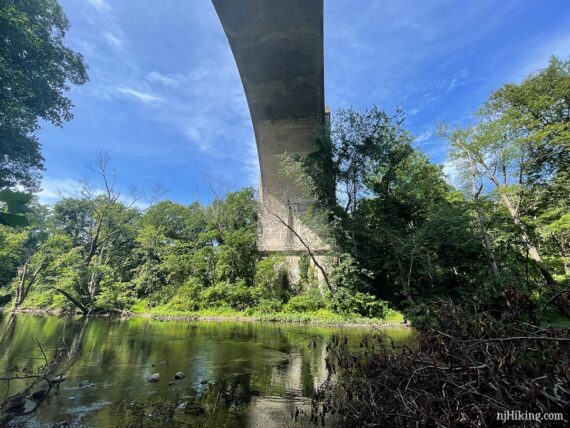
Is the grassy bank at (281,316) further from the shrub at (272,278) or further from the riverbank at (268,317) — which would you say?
the shrub at (272,278)

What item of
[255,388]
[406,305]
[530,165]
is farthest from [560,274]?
[255,388]

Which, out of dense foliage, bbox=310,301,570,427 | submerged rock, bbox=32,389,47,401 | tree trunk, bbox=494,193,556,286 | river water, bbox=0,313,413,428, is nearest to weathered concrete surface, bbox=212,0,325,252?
tree trunk, bbox=494,193,556,286

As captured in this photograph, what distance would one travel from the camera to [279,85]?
Answer: 1270 cm

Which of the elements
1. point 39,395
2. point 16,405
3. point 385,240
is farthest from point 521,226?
point 16,405

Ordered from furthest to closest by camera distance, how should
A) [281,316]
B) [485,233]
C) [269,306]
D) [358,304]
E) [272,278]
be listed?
[272,278], [269,306], [281,316], [358,304], [485,233]


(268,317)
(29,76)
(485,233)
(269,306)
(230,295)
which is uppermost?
(29,76)

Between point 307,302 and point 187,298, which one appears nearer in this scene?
point 307,302

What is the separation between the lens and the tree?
812cm

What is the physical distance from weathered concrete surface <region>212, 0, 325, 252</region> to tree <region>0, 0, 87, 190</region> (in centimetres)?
535

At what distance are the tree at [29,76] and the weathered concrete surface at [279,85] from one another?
Result: 535 cm

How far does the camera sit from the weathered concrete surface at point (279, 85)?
959 cm

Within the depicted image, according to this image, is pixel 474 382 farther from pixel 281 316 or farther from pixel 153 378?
pixel 281 316

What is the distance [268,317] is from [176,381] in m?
9.55

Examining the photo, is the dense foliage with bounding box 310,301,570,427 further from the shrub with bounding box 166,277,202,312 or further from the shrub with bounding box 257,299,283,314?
the shrub with bounding box 166,277,202,312
